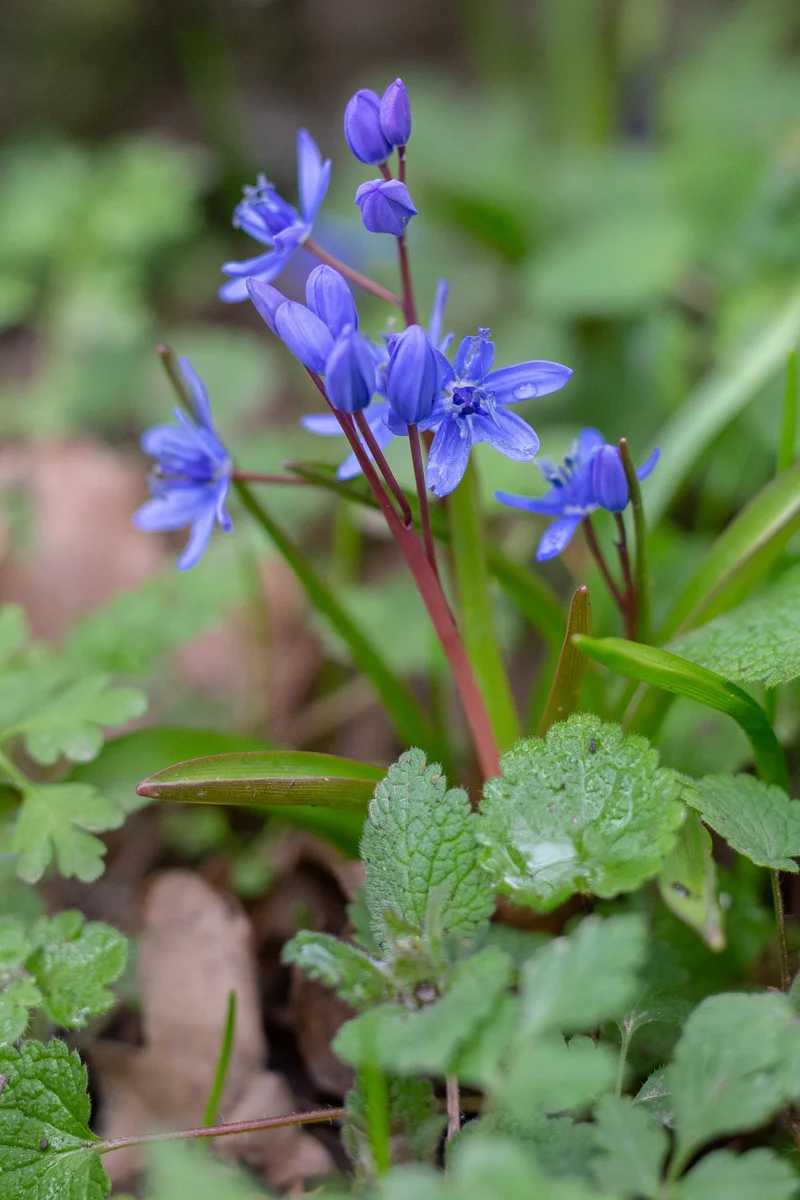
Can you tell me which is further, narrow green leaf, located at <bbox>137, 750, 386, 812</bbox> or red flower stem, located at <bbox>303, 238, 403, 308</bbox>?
red flower stem, located at <bbox>303, 238, 403, 308</bbox>

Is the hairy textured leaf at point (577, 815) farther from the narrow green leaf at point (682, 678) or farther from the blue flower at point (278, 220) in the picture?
the blue flower at point (278, 220)

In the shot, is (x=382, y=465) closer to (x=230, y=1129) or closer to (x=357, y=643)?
(x=357, y=643)

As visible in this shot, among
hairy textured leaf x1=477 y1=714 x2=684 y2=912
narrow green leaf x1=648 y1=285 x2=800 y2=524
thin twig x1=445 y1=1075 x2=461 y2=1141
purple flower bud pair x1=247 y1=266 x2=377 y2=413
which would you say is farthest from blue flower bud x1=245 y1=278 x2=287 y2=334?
narrow green leaf x1=648 y1=285 x2=800 y2=524

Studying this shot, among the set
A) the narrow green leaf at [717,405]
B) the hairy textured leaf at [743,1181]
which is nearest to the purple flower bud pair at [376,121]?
the narrow green leaf at [717,405]

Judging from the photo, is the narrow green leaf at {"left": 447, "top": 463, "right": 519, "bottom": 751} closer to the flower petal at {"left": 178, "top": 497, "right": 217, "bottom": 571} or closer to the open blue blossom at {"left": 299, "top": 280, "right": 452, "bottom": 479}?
the open blue blossom at {"left": 299, "top": 280, "right": 452, "bottom": 479}

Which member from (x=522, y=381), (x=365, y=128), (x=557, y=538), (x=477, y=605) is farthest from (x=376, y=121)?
(x=477, y=605)
